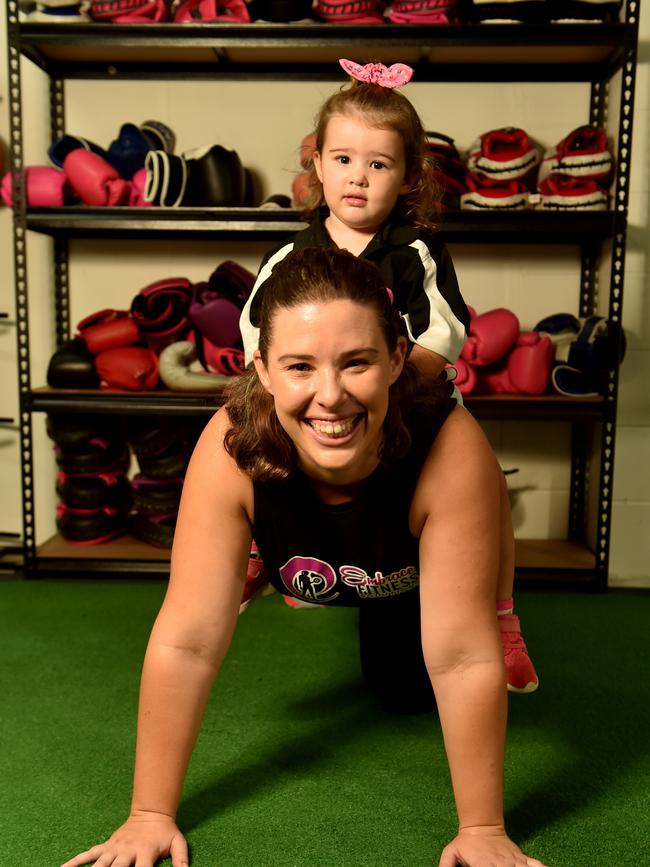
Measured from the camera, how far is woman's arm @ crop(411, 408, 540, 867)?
52.1 inches

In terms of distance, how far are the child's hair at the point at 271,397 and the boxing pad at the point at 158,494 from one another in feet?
5.30

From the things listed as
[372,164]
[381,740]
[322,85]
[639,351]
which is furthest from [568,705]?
[322,85]

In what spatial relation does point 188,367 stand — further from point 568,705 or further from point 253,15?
point 568,705

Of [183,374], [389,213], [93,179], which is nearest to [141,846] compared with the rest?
[389,213]

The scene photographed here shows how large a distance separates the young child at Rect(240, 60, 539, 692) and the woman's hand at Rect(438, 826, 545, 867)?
1.37 ft

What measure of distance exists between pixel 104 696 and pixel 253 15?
6.87ft

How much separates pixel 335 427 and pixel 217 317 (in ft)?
5.32

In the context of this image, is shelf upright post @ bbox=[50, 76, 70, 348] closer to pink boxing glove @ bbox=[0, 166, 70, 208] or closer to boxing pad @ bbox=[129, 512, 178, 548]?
pink boxing glove @ bbox=[0, 166, 70, 208]

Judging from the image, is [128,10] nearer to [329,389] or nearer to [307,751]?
[329,389]

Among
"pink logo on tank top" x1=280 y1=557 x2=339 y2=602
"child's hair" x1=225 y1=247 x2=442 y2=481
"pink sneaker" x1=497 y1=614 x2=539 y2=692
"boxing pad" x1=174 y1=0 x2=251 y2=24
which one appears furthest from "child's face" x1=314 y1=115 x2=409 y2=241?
"boxing pad" x1=174 y1=0 x2=251 y2=24

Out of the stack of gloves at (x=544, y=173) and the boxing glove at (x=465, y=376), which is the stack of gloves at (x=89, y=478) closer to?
the boxing glove at (x=465, y=376)

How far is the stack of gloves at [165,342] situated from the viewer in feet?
9.30

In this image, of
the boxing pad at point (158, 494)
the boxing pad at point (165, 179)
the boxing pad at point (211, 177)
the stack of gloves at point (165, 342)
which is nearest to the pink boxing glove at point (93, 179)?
the boxing pad at point (165, 179)

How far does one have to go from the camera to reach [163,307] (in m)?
2.95
